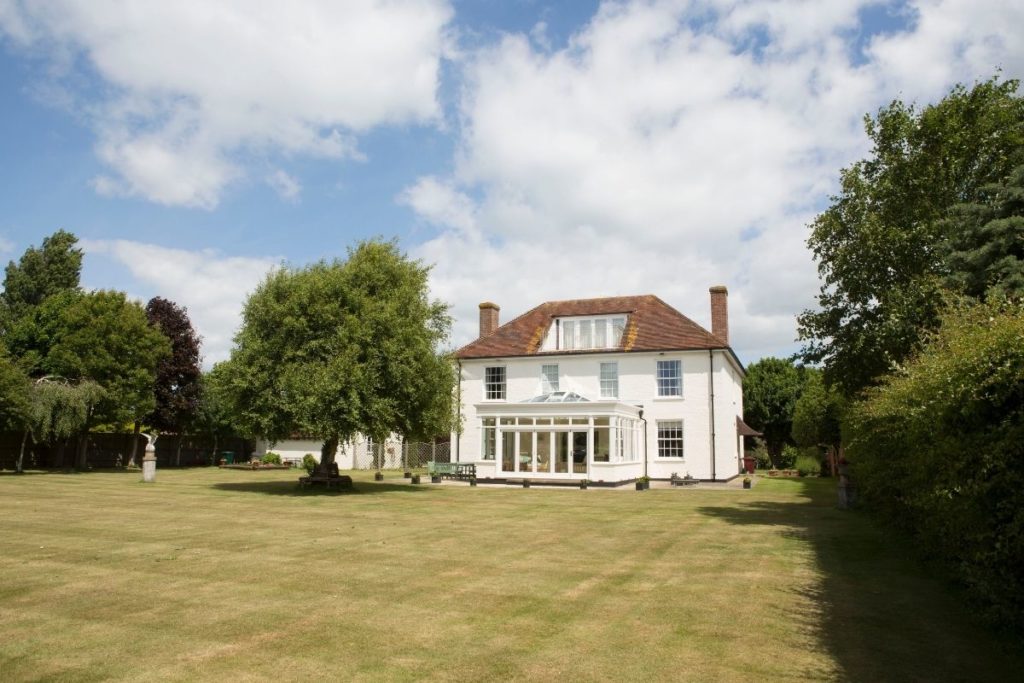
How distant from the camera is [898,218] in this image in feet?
69.1

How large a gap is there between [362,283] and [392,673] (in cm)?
2160

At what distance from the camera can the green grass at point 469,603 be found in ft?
20.4

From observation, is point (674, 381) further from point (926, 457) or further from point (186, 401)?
point (186, 401)

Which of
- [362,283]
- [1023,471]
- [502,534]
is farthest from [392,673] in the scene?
[362,283]

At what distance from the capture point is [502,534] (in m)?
14.6

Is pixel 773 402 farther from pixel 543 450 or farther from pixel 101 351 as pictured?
pixel 101 351

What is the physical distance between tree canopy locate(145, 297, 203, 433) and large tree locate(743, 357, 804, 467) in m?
42.7

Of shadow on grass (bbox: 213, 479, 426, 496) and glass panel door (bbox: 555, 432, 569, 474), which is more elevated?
glass panel door (bbox: 555, 432, 569, 474)

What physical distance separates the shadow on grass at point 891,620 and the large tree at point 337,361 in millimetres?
14675

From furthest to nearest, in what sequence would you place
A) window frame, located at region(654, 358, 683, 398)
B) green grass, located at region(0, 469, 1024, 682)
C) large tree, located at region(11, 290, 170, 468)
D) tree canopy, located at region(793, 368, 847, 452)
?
tree canopy, located at region(793, 368, 847, 452) → large tree, located at region(11, 290, 170, 468) → window frame, located at region(654, 358, 683, 398) → green grass, located at region(0, 469, 1024, 682)

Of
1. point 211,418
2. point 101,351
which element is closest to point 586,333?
point 101,351

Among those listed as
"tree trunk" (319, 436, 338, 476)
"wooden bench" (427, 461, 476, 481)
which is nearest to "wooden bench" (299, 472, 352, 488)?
"tree trunk" (319, 436, 338, 476)

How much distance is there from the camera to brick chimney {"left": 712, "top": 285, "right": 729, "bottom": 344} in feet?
121

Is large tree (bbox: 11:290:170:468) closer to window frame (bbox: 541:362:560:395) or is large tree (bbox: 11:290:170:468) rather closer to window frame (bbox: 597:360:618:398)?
window frame (bbox: 541:362:560:395)
